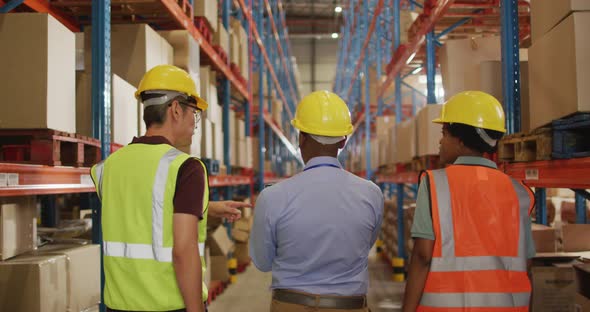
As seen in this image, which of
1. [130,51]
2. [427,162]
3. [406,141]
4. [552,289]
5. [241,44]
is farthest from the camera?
[241,44]

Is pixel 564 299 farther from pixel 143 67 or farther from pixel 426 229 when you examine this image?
pixel 143 67

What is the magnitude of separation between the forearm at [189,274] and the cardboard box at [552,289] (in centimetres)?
203

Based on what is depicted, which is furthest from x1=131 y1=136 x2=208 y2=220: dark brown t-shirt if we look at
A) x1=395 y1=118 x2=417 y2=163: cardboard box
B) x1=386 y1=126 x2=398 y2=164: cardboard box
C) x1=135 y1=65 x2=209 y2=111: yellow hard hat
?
x1=386 y1=126 x2=398 y2=164: cardboard box

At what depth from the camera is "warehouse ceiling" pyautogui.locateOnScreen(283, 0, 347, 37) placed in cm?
2861

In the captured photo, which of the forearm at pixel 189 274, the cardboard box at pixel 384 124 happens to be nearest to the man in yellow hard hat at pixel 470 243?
the forearm at pixel 189 274

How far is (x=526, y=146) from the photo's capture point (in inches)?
122

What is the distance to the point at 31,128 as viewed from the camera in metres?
2.82

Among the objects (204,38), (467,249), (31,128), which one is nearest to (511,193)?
(467,249)

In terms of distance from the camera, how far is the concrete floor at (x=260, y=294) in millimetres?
6480

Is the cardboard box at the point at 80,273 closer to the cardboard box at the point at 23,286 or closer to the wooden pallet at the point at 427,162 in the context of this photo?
the cardboard box at the point at 23,286

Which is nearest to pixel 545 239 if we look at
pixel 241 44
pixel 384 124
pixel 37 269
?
pixel 37 269

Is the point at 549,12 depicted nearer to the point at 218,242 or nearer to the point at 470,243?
the point at 470,243

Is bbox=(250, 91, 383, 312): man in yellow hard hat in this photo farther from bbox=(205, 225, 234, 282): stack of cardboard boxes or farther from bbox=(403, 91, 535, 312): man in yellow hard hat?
bbox=(205, 225, 234, 282): stack of cardboard boxes

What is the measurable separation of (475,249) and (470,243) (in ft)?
0.11
